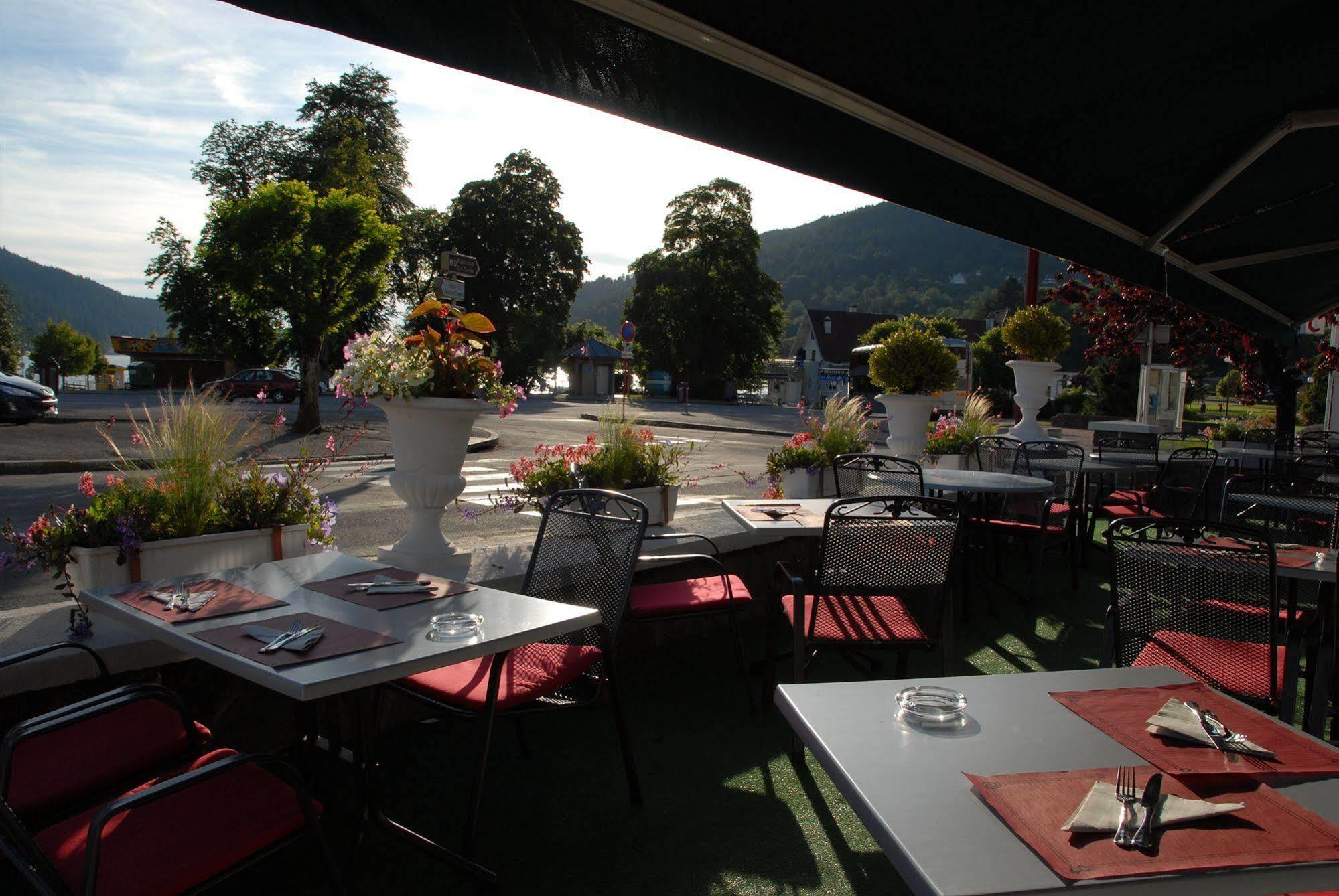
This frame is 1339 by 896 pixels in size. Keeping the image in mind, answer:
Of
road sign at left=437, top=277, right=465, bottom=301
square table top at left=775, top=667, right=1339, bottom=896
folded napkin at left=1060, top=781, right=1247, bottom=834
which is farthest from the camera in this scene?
road sign at left=437, top=277, right=465, bottom=301

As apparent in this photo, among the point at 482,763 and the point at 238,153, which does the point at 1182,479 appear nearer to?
the point at 482,763

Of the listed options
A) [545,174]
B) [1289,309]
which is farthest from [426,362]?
[545,174]

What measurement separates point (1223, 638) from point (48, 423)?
64.7 feet

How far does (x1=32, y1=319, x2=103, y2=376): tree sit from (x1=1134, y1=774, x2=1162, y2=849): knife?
70.8 metres

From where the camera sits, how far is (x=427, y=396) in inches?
136

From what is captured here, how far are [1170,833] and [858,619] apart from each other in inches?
84.9

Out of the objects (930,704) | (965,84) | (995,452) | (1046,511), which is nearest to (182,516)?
(930,704)

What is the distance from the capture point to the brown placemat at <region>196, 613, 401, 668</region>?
1.85 metres

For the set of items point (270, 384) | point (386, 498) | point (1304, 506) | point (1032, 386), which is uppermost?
point (1032, 386)

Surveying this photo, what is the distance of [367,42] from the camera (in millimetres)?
1618

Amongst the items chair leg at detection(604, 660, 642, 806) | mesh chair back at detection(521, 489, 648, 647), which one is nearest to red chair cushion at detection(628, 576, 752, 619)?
mesh chair back at detection(521, 489, 648, 647)

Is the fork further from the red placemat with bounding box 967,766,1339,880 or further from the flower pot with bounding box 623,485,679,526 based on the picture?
the flower pot with bounding box 623,485,679,526

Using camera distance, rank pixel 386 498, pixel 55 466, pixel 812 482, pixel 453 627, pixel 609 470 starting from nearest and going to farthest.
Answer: pixel 453 627, pixel 609 470, pixel 812 482, pixel 386 498, pixel 55 466

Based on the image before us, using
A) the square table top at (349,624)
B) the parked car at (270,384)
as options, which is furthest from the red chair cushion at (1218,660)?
the parked car at (270,384)
